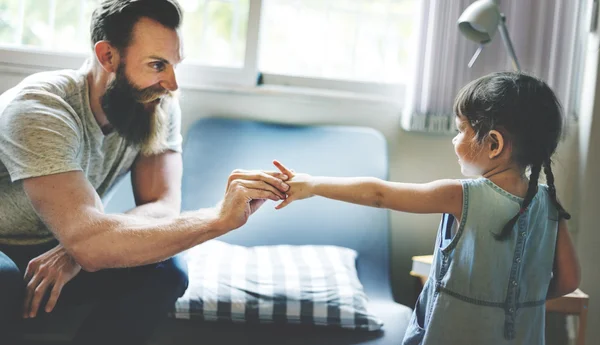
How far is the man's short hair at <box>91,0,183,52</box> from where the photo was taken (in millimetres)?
1939

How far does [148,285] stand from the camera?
1740mm

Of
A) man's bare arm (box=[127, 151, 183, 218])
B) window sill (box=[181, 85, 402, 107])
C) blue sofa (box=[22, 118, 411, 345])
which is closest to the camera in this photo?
man's bare arm (box=[127, 151, 183, 218])

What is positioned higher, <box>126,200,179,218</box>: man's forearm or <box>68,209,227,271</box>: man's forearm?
<box>126,200,179,218</box>: man's forearm

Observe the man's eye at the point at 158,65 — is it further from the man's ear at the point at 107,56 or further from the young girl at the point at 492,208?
the young girl at the point at 492,208

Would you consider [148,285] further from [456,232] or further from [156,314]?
[456,232]

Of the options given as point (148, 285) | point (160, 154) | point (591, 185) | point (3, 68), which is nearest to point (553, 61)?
point (591, 185)

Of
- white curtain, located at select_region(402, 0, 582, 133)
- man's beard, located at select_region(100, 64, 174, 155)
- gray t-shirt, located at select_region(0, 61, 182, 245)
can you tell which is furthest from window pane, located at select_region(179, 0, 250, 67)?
gray t-shirt, located at select_region(0, 61, 182, 245)

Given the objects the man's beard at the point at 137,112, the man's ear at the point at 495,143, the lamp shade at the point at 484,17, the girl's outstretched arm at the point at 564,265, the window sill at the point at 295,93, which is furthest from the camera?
the window sill at the point at 295,93

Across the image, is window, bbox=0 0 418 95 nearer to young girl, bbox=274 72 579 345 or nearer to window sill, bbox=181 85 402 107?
window sill, bbox=181 85 402 107

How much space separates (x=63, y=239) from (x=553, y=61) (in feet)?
6.22

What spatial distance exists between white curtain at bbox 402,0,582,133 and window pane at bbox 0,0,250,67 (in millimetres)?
749

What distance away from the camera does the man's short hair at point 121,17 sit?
1939mm

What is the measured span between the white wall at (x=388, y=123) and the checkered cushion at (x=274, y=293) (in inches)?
30.7

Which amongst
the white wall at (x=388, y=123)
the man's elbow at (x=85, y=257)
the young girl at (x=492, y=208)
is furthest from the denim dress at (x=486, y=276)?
the white wall at (x=388, y=123)
